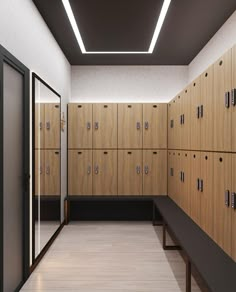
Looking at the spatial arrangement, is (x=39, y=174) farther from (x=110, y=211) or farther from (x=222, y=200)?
(x=110, y=211)

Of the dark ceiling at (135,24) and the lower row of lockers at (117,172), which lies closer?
the dark ceiling at (135,24)

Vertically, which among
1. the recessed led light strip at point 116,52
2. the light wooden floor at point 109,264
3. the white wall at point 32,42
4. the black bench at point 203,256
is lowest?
the light wooden floor at point 109,264

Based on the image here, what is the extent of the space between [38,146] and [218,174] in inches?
78.8

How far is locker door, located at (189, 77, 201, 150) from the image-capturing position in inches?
127

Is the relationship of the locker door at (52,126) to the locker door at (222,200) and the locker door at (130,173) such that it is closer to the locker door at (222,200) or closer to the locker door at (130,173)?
the locker door at (130,173)

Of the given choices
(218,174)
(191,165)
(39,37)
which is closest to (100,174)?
(191,165)

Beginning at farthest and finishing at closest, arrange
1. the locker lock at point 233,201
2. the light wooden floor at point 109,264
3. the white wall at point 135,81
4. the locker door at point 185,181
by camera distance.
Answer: the white wall at point 135,81 → the locker door at point 185,181 → the light wooden floor at point 109,264 → the locker lock at point 233,201

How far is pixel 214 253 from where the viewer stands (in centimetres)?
244

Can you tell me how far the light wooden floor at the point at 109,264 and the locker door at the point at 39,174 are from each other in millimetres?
832

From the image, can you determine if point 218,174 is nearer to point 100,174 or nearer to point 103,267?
point 103,267

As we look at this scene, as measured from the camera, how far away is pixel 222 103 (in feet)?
8.23

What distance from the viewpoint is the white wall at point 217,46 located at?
3.63 m

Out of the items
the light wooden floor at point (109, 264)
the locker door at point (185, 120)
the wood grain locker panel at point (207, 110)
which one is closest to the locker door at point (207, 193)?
the wood grain locker panel at point (207, 110)

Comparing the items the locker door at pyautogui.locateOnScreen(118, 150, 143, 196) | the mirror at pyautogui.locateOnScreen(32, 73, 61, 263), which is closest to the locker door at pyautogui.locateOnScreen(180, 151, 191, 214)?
the locker door at pyautogui.locateOnScreen(118, 150, 143, 196)
